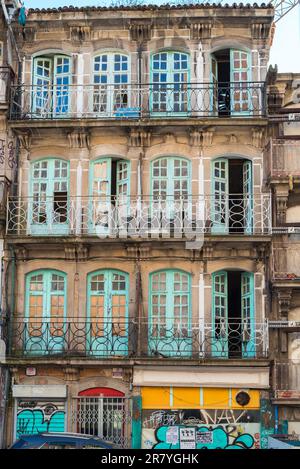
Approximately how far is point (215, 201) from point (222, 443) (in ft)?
23.0

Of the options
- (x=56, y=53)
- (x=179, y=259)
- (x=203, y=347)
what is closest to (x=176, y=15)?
(x=56, y=53)

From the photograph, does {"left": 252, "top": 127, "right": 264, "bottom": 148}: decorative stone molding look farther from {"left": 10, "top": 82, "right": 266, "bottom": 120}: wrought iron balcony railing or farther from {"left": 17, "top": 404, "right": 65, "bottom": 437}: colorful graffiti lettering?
{"left": 17, "top": 404, "right": 65, "bottom": 437}: colorful graffiti lettering

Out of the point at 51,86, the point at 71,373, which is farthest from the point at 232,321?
the point at 51,86

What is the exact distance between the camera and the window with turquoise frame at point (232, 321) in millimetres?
24375

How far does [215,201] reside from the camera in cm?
2534

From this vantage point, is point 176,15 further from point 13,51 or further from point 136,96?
point 13,51

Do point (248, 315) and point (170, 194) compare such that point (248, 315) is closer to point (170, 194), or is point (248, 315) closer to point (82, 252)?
point (170, 194)

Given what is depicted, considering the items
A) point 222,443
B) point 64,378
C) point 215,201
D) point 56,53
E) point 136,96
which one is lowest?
point 222,443

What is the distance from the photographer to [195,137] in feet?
83.6

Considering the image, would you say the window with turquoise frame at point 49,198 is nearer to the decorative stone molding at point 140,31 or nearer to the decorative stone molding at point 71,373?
the decorative stone molding at point 71,373

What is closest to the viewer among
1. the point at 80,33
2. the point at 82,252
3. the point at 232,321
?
the point at 82,252

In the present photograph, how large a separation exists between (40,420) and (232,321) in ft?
20.6

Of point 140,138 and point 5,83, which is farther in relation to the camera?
point 5,83


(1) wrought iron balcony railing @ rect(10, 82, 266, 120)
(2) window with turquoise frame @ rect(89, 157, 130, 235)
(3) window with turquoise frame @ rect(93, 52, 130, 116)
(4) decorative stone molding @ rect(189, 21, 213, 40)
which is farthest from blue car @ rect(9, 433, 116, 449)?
(4) decorative stone molding @ rect(189, 21, 213, 40)
